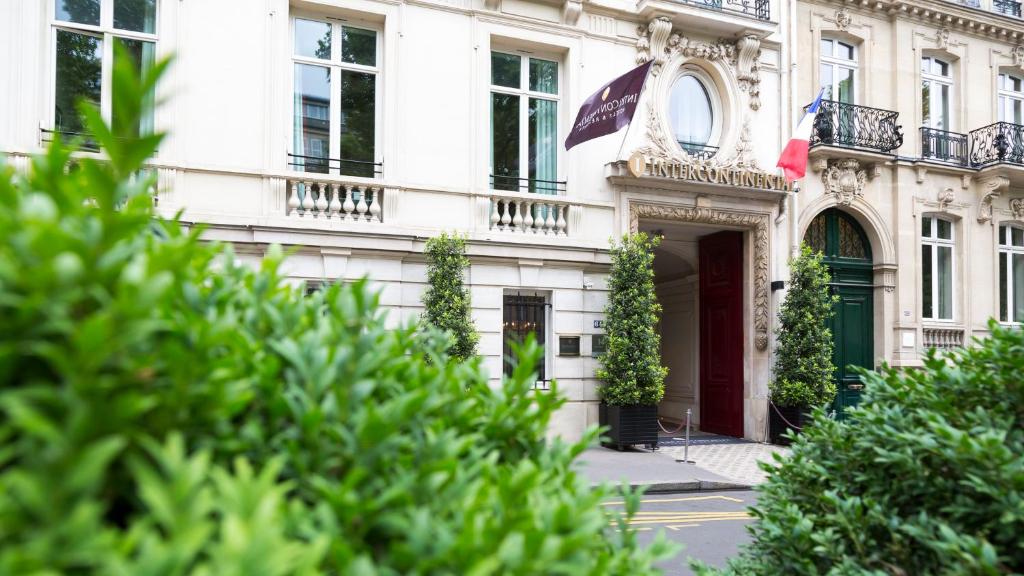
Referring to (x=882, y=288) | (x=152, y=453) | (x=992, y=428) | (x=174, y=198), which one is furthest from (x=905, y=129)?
(x=152, y=453)

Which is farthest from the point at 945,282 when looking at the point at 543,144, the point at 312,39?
the point at 312,39

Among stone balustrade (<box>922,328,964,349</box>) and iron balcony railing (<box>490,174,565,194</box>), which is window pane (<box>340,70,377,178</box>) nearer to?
iron balcony railing (<box>490,174,565,194</box>)

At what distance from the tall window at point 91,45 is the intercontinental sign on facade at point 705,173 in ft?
29.5

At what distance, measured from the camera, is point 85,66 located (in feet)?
39.1

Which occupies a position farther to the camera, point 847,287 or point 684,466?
point 847,287

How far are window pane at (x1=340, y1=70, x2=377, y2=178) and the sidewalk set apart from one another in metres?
6.75

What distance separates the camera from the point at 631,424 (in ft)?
45.9

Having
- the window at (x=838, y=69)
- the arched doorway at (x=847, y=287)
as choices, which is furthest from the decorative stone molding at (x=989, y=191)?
the window at (x=838, y=69)

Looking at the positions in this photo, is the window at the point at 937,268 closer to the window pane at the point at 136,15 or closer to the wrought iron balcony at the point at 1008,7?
the wrought iron balcony at the point at 1008,7

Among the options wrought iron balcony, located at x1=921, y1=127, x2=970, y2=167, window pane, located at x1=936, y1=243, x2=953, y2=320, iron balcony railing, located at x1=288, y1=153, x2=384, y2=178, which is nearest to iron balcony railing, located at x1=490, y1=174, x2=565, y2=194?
iron balcony railing, located at x1=288, y1=153, x2=384, y2=178

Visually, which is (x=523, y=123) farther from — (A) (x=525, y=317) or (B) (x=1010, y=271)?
(B) (x=1010, y=271)

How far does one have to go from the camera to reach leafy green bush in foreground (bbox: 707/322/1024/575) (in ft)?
8.30

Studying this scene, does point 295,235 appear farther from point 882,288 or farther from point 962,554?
point 882,288

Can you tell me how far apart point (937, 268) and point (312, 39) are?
635 inches
